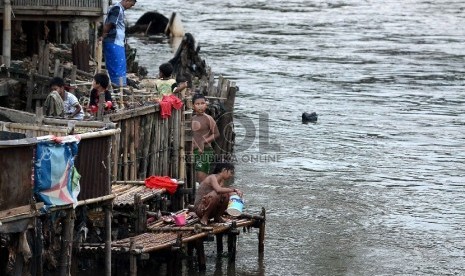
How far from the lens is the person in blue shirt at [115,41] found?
57.6 feet

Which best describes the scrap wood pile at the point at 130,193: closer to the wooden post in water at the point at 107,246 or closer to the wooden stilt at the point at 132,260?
the wooden stilt at the point at 132,260

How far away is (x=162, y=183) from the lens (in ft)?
49.5

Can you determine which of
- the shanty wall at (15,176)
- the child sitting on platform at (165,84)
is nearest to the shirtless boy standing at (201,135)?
the child sitting on platform at (165,84)

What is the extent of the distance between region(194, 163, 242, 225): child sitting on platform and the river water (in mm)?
979

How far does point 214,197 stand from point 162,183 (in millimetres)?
1055

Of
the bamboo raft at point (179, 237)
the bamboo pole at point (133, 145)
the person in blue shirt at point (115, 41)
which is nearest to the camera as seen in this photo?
the bamboo raft at point (179, 237)

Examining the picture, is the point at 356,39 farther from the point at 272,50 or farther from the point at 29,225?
the point at 29,225

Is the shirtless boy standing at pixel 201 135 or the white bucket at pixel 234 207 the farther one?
the shirtless boy standing at pixel 201 135

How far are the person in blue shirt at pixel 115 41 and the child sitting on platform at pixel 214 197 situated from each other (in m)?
3.59

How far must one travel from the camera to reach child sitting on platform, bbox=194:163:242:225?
46.9 feet

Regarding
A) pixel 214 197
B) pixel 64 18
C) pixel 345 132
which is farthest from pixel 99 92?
pixel 345 132

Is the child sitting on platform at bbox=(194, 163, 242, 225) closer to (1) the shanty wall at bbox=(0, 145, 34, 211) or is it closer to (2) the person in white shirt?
(2) the person in white shirt

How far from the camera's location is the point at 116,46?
17734mm

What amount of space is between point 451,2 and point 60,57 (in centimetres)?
3649
